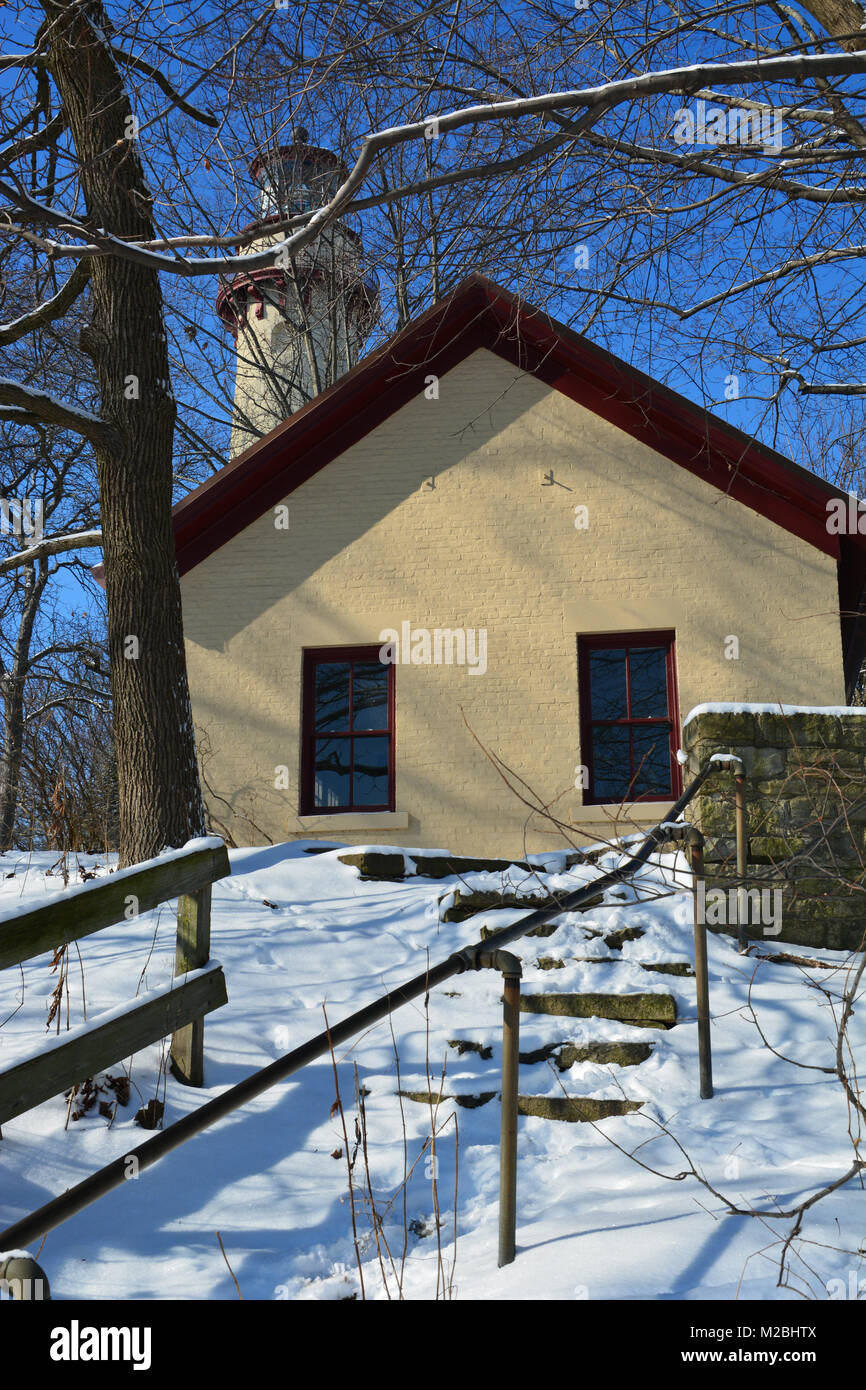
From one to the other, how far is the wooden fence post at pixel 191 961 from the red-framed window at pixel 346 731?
5.69 meters

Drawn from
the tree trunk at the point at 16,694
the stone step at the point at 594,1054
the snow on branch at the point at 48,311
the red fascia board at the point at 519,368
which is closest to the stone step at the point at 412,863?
the stone step at the point at 594,1054

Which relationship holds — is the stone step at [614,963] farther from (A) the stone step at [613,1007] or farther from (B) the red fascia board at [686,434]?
(B) the red fascia board at [686,434]

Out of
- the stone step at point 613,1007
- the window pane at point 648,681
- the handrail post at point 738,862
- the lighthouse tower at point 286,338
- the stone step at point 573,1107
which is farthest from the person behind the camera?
the lighthouse tower at point 286,338

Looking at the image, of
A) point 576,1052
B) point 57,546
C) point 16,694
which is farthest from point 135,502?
point 16,694

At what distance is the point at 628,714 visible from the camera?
10.3 metres

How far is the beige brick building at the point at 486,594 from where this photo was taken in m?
10.1

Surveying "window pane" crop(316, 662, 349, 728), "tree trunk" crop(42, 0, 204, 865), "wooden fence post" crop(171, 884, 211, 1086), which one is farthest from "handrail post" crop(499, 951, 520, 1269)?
"window pane" crop(316, 662, 349, 728)

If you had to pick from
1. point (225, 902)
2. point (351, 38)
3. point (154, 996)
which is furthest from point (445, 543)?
point (154, 996)

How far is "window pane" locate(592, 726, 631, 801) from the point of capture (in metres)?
10.2

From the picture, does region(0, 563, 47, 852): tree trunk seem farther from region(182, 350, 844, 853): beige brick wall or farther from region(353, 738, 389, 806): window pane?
region(353, 738, 389, 806): window pane

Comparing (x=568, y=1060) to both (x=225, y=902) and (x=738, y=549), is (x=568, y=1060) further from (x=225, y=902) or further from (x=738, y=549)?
(x=738, y=549)

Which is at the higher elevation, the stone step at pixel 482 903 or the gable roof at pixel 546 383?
the gable roof at pixel 546 383

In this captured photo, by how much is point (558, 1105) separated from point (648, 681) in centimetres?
632
